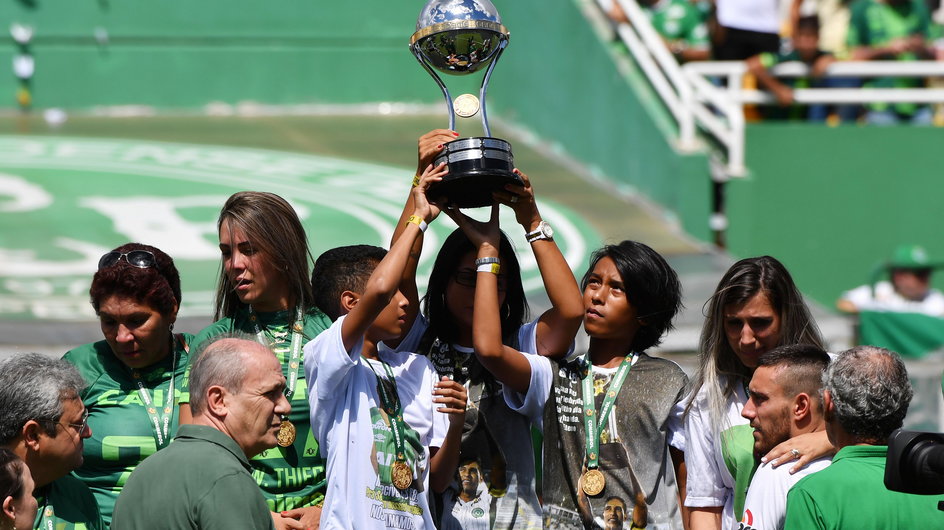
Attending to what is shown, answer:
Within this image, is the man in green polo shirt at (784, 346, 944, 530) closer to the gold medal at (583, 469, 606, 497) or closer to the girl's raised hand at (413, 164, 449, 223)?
the gold medal at (583, 469, 606, 497)

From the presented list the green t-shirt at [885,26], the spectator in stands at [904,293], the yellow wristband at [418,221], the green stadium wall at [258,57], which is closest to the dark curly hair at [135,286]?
the yellow wristband at [418,221]

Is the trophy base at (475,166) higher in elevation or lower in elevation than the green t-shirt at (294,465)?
higher

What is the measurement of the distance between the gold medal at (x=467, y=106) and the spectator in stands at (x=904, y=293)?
601 cm

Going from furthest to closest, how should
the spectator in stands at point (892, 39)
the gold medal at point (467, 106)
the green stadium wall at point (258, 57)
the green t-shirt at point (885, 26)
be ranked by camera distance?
the green stadium wall at point (258, 57) < the green t-shirt at point (885, 26) < the spectator in stands at point (892, 39) < the gold medal at point (467, 106)

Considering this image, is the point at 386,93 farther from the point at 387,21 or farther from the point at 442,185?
the point at 442,185

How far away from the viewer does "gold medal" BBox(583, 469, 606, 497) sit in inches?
155

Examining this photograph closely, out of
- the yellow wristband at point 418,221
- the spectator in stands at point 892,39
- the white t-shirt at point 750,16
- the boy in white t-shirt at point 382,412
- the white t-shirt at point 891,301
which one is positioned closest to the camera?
A: the boy in white t-shirt at point 382,412

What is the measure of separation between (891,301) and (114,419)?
700cm

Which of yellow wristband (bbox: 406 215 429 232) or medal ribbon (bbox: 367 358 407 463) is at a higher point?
yellow wristband (bbox: 406 215 429 232)

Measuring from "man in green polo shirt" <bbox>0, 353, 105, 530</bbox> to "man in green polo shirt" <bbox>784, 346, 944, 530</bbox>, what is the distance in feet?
6.50

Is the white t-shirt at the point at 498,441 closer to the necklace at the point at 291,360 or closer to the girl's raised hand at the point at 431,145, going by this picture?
the necklace at the point at 291,360

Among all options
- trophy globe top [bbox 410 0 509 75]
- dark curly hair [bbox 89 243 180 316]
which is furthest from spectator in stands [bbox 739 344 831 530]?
dark curly hair [bbox 89 243 180 316]

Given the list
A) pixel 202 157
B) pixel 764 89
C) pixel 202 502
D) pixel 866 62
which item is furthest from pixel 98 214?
pixel 202 502

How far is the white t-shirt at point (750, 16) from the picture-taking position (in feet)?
36.0
